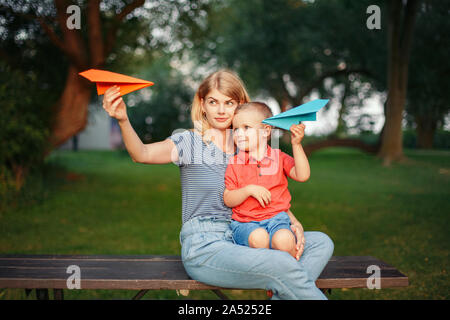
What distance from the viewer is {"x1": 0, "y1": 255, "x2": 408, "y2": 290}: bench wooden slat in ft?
7.17

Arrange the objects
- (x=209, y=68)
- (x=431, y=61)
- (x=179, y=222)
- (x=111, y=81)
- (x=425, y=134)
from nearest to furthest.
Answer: (x=111, y=81) < (x=179, y=222) < (x=431, y=61) < (x=209, y=68) < (x=425, y=134)

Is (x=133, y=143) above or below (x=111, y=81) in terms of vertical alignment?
below

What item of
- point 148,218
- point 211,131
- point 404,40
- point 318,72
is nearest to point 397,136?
point 404,40

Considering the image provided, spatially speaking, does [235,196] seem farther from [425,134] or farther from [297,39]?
[425,134]

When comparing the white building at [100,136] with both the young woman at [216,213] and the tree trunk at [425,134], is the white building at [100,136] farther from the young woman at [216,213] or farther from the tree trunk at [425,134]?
the young woman at [216,213]

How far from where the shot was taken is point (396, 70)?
1348 cm

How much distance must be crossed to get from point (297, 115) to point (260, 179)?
0.44 meters

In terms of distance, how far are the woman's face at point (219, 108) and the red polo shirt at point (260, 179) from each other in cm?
26

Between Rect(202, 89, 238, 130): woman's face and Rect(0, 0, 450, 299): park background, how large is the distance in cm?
185

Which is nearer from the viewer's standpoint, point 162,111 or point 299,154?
point 299,154

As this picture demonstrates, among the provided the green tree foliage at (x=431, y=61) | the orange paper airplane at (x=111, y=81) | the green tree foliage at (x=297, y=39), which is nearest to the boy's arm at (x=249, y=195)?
the orange paper airplane at (x=111, y=81)

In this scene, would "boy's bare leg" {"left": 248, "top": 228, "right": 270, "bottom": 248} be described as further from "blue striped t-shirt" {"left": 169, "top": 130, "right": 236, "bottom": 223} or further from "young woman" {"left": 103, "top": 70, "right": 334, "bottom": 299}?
"blue striped t-shirt" {"left": 169, "top": 130, "right": 236, "bottom": 223}

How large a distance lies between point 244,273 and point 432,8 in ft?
49.8

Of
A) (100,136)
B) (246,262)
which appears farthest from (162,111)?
(246,262)
